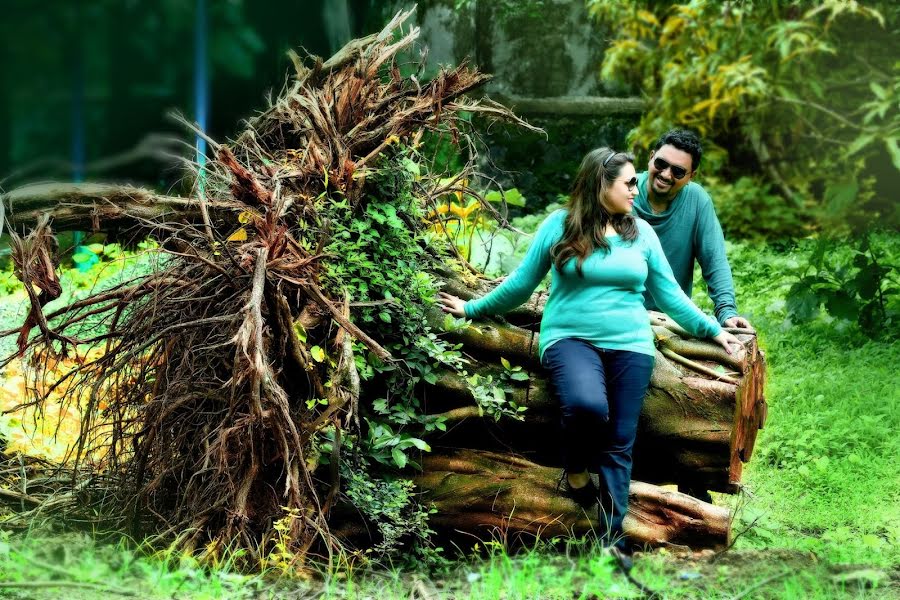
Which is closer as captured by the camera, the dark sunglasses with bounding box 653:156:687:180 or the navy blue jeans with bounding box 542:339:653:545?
the navy blue jeans with bounding box 542:339:653:545

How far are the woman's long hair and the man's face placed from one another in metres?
0.70

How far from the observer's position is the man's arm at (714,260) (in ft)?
17.3

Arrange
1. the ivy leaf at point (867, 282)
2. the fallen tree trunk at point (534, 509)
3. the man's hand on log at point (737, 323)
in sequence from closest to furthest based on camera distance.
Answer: the fallen tree trunk at point (534, 509) → the man's hand on log at point (737, 323) → the ivy leaf at point (867, 282)

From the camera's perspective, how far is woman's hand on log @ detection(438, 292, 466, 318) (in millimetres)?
5055

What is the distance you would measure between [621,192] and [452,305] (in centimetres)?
109

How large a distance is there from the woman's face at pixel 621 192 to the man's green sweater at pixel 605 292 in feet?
0.51

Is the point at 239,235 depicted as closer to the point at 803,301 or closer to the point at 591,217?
the point at 591,217

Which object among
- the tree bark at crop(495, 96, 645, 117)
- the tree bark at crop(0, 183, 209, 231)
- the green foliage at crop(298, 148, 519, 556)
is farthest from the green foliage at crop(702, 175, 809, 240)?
the tree bark at crop(0, 183, 209, 231)

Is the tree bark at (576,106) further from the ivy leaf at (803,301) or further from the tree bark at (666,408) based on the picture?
the tree bark at (666,408)

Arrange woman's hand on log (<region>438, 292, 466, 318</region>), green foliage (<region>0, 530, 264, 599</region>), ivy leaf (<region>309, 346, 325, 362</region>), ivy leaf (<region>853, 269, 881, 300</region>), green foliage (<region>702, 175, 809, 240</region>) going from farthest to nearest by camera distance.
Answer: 1. green foliage (<region>702, 175, 809, 240</region>)
2. ivy leaf (<region>853, 269, 881, 300</region>)
3. woman's hand on log (<region>438, 292, 466, 318</region>)
4. ivy leaf (<region>309, 346, 325, 362</region>)
5. green foliage (<region>0, 530, 264, 599</region>)

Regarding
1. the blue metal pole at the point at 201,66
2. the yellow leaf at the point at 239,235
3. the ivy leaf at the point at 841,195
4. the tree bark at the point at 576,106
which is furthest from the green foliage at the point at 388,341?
the tree bark at the point at 576,106

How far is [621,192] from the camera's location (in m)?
4.62

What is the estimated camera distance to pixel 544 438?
5.13 meters

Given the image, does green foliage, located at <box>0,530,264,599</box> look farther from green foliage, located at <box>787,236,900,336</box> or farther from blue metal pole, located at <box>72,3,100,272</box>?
green foliage, located at <box>787,236,900,336</box>
